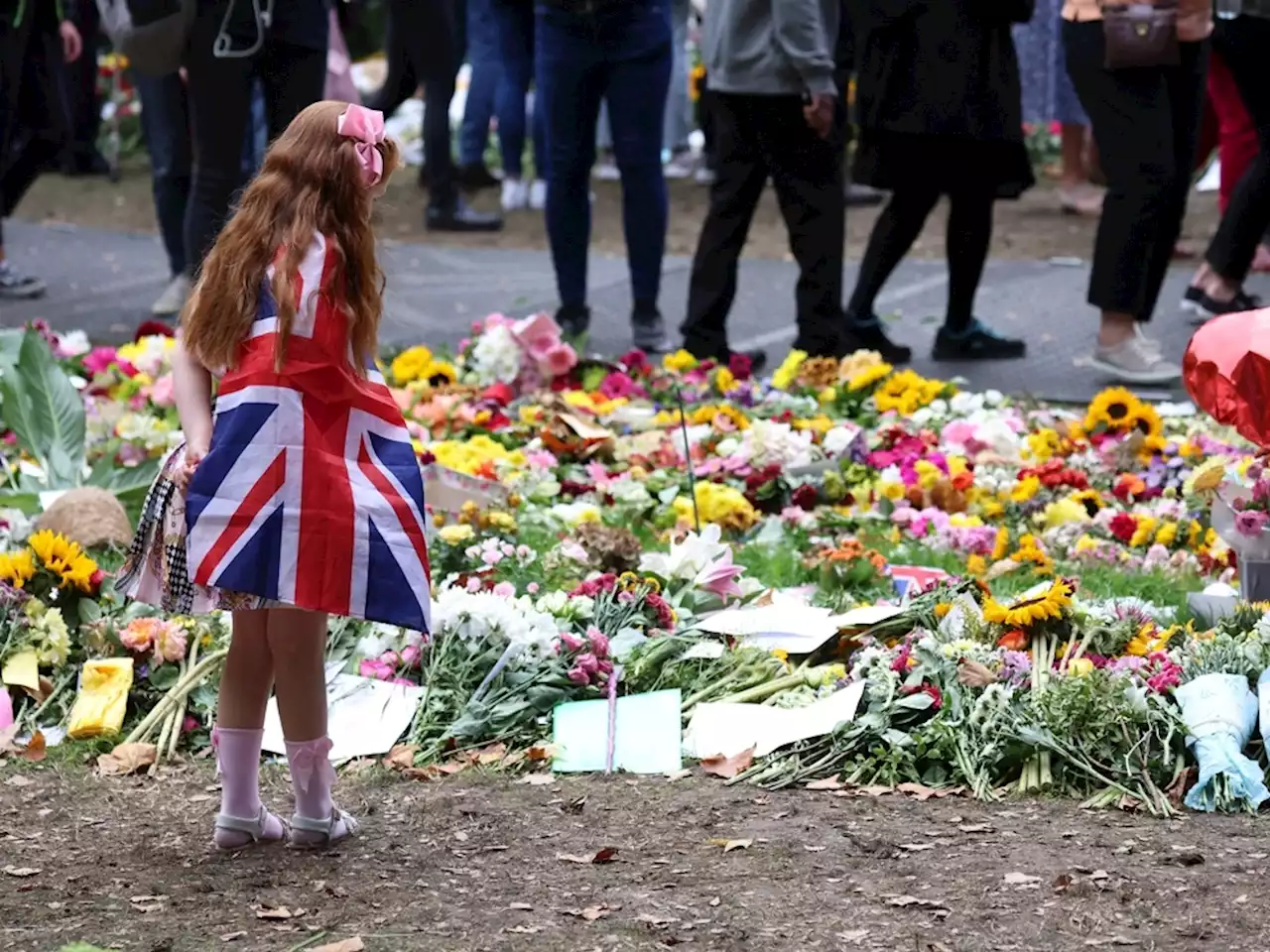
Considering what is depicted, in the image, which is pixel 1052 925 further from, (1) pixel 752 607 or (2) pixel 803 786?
(1) pixel 752 607

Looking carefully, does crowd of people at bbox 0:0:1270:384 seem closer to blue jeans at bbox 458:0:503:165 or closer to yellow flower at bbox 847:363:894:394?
yellow flower at bbox 847:363:894:394

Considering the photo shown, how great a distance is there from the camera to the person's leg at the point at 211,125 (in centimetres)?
704

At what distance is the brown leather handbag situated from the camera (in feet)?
22.1

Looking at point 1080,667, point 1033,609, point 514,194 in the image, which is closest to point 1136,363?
point 1033,609

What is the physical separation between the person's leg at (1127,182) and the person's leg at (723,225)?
114 centimetres

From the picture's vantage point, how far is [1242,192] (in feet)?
25.4

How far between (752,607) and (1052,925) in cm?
157

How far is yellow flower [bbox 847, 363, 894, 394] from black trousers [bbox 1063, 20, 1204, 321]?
3.26 ft

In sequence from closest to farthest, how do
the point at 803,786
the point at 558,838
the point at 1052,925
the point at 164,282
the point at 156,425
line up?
the point at 1052,925
the point at 558,838
the point at 803,786
the point at 156,425
the point at 164,282

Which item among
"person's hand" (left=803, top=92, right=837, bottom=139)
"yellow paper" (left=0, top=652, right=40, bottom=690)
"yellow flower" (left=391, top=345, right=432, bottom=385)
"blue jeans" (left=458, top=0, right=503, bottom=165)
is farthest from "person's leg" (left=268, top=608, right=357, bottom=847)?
"blue jeans" (left=458, top=0, right=503, bottom=165)

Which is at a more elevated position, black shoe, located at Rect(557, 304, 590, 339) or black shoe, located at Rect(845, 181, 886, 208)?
black shoe, located at Rect(557, 304, 590, 339)

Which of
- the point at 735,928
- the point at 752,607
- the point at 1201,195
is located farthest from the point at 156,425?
the point at 1201,195

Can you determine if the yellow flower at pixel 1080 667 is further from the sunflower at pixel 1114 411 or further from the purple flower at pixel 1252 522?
the sunflower at pixel 1114 411

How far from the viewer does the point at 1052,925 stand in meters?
3.04
